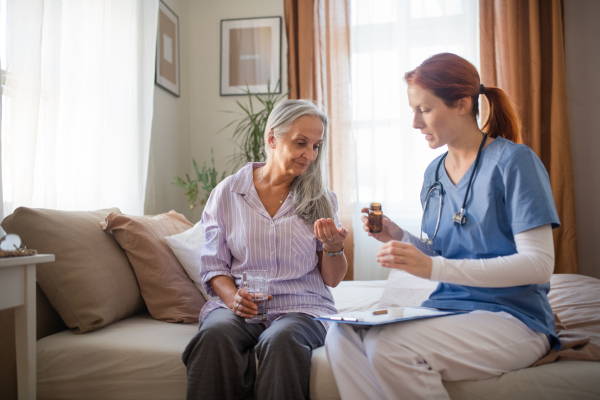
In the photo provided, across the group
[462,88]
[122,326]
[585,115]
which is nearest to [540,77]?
[585,115]

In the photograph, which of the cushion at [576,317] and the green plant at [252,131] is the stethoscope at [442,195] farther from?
the green plant at [252,131]

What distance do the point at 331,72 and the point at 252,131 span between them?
83 cm

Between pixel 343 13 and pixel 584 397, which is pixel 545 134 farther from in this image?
pixel 584 397

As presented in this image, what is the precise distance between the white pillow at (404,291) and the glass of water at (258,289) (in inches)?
23.2

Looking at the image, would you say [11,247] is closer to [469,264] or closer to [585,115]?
[469,264]

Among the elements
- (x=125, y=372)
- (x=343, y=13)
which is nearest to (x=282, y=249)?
(x=125, y=372)

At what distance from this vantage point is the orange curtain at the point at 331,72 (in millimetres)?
3553

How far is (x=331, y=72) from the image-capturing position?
11.8 feet

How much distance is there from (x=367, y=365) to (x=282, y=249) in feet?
1.77

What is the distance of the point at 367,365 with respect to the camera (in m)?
1.21

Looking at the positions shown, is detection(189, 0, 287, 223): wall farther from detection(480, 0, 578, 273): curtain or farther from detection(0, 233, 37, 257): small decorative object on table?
detection(0, 233, 37, 257): small decorative object on table

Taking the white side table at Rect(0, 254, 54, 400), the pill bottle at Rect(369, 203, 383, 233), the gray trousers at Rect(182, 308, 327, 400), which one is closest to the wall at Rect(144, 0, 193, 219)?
the white side table at Rect(0, 254, 54, 400)

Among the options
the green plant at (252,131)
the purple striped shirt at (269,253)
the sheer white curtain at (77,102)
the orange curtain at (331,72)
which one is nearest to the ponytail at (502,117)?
the purple striped shirt at (269,253)

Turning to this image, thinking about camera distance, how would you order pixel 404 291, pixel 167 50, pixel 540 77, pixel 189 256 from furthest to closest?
1. pixel 167 50
2. pixel 540 77
3. pixel 404 291
4. pixel 189 256
